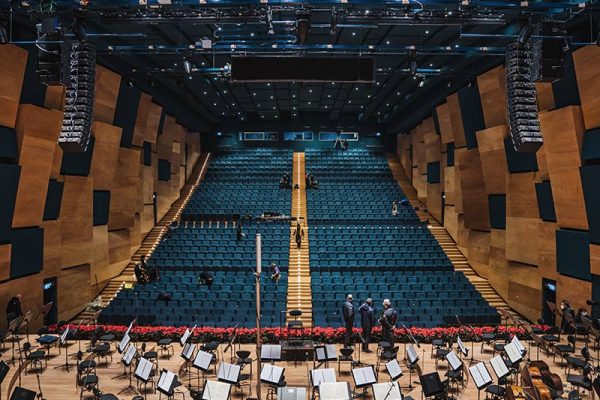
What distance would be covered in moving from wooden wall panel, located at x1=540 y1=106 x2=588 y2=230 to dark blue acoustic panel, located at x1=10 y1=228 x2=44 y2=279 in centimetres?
1357

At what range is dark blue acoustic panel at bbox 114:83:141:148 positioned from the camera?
51.3 ft

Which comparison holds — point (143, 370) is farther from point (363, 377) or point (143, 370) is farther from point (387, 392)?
point (387, 392)

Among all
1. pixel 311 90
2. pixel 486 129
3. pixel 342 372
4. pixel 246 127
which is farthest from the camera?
pixel 246 127

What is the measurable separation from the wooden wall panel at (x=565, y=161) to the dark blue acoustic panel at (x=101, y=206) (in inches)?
539

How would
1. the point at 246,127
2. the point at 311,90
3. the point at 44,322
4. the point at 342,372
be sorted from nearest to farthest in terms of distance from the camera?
the point at 342,372 → the point at 44,322 → the point at 311,90 → the point at 246,127

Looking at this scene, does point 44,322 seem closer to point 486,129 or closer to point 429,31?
point 429,31

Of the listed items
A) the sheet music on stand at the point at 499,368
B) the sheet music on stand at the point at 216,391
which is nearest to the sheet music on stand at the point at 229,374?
the sheet music on stand at the point at 216,391

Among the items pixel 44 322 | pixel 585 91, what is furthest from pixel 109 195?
pixel 585 91

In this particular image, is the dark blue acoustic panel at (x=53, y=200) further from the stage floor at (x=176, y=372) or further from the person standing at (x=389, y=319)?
the person standing at (x=389, y=319)

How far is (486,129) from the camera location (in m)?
14.8

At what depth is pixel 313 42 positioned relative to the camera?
14.1 m

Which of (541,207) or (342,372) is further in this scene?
(541,207)

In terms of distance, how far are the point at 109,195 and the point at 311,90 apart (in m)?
10.4

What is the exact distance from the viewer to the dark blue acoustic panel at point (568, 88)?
35.1ft
